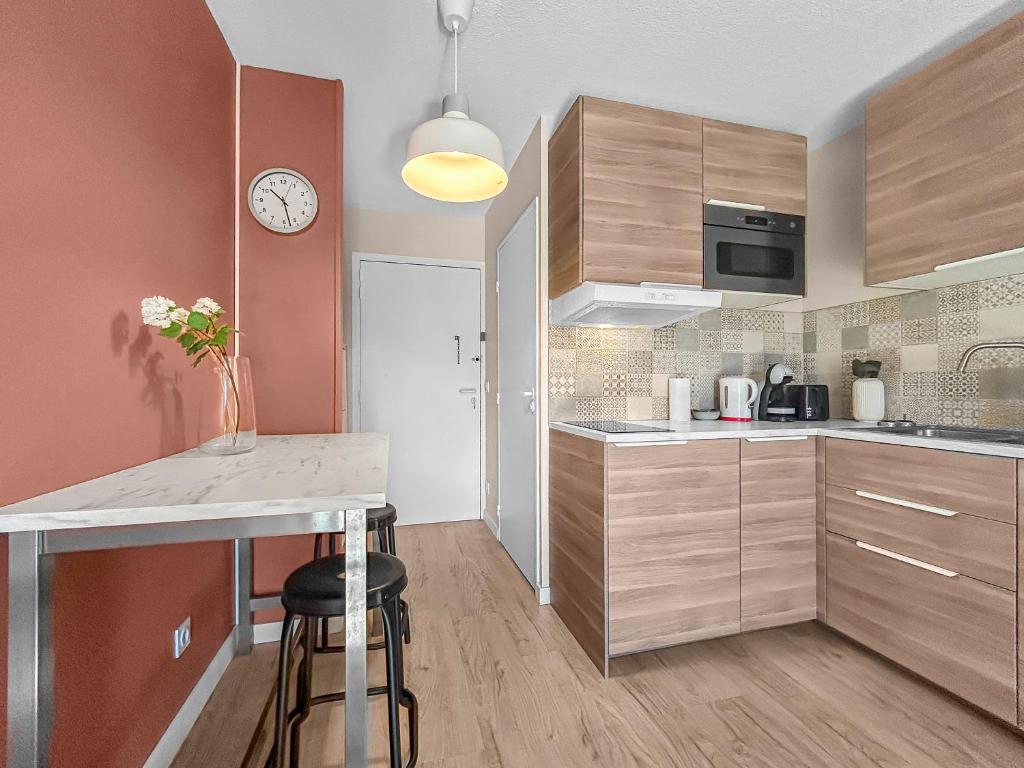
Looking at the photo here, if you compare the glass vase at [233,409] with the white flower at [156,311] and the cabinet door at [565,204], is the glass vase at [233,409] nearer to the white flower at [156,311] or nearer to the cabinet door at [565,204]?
the white flower at [156,311]

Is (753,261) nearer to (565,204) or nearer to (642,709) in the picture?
(565,204)

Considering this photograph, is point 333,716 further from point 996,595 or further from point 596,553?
point 996,595

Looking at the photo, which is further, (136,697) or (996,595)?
(996,595)

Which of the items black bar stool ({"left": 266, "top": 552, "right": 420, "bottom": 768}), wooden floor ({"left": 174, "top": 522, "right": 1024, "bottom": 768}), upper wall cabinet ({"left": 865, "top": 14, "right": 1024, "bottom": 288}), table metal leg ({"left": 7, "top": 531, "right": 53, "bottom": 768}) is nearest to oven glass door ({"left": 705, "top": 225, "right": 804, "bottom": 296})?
upper wall cabinet ({"left": 865, "top": 14, "right": 1024, "bottom": 288})

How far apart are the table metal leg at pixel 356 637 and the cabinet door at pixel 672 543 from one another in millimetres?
1074

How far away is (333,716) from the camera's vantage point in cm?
155

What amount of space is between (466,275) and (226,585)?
105 inches

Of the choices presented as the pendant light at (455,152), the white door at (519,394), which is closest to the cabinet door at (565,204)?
the white door at (519,394)

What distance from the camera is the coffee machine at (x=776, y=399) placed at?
7.87 feet

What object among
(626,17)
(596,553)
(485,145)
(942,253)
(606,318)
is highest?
(626,17)

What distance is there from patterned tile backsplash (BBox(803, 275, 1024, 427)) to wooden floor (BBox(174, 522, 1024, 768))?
1.14 metres

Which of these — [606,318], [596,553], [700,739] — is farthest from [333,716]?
[606,318]

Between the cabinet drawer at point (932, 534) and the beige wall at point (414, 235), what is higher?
the beige wall at point (414, 235)

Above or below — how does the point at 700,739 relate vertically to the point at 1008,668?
below
